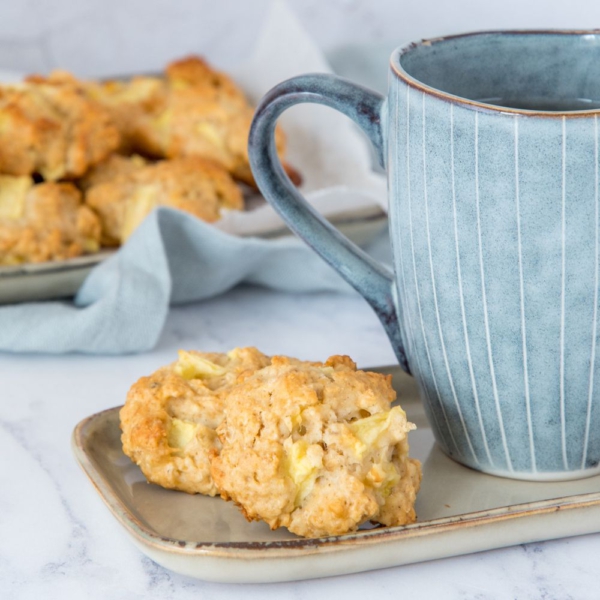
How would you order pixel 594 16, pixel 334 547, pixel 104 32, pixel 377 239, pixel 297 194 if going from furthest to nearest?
1. pixel 104 32
2. pixel 594 16
3. pixel 377 239
4. pixel 297 194
5. pixel 334 547

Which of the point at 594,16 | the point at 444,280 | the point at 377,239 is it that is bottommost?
the point at 377,239

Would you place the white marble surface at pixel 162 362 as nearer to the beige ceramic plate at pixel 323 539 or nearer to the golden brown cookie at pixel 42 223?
the beige ceramic plate at pixel 323 539

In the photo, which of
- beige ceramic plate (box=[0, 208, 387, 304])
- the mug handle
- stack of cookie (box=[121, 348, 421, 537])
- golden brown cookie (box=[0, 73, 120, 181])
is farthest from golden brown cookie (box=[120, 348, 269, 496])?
golden brown cookie (box=[0, 73, 120, 181])

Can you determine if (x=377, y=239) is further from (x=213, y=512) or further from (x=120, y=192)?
(x=213, y=512)

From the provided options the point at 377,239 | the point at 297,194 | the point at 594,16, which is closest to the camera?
the point at 297,194

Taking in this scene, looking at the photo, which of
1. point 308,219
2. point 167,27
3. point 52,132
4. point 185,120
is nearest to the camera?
point 308,219

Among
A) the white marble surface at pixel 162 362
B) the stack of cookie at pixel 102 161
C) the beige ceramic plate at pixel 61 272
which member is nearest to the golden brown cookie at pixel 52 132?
the stack of cookie at pixel 102 161

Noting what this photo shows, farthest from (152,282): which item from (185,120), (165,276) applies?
(185,120)

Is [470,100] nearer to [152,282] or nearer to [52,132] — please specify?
[152,282]

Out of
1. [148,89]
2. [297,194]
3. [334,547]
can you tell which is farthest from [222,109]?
[334,547]
